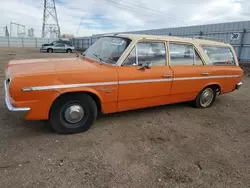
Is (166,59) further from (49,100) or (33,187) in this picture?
(33,187)

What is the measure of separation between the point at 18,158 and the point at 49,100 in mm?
916

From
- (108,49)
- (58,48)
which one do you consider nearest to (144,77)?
(108,49)

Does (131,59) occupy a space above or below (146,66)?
above

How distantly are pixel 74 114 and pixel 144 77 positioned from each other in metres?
1.49

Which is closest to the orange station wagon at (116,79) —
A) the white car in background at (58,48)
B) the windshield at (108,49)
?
the windshield at (108,49)

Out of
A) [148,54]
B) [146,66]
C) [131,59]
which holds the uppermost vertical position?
[148,54]

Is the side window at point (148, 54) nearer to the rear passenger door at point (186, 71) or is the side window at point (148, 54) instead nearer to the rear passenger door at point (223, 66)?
the rear passenger door at point (186, 71)

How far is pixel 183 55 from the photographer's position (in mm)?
4695

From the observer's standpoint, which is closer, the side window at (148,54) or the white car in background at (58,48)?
the side window at (148,54)

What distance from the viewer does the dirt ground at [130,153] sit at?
2.54m

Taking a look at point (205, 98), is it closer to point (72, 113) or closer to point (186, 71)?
point (186, 71)

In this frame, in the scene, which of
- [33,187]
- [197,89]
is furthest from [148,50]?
[33,187]

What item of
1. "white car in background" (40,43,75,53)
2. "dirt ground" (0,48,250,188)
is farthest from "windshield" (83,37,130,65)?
"white car in background" (40,43,75,53)

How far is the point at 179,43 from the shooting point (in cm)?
464
